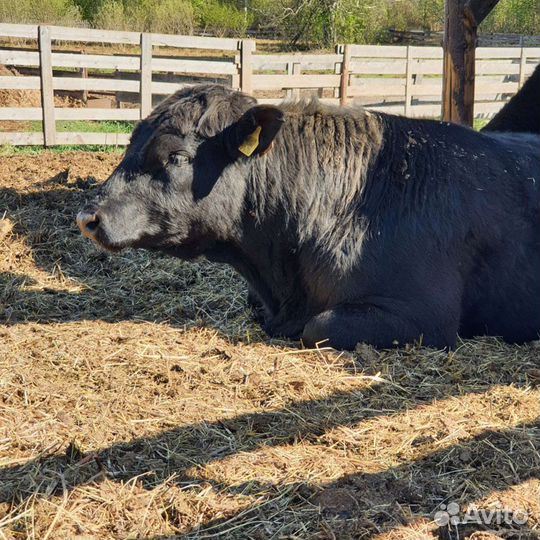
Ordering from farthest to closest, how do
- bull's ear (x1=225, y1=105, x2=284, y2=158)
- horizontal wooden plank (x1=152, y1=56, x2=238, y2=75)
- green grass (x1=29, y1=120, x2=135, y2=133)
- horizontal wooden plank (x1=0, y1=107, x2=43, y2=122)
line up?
green grass (x1=29, y1=120, x2=135, y2=133)
horizontal wooden plank (x1=152, y1=56, x2=238, y2=75)
horizontal wooden plank (x1=0, y1=107, x2=43, y2=122)
bull's ear (x1=225, y1=105, x2=284, y2=158)

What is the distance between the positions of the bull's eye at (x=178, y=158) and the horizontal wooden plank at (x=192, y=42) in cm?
1193

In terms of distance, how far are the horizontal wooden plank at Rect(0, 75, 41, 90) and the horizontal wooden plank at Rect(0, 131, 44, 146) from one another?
2.87 ft

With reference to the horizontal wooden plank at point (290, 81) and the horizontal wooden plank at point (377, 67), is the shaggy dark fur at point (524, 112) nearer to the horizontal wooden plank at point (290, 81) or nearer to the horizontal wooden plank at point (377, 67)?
the horizontal wooden plank at point (290, 81)

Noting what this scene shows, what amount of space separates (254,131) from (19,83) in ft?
36.7

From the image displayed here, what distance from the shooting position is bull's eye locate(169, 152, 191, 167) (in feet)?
17.3

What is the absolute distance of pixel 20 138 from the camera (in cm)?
1496

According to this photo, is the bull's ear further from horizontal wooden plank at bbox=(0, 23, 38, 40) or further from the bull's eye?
horizontal wooden plank at bbox=(0, 23, 38, 40)

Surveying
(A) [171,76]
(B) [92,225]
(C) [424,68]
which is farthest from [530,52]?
(B) [92,225]

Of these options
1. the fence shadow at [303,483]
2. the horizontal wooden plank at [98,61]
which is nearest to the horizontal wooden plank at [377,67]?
the horizontal wooden plank at [98,61]

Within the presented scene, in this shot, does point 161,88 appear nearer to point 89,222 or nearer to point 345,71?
point 345,71

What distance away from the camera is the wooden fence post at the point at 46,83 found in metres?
15.0

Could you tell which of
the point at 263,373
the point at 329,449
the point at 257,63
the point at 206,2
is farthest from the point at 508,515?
the point at 206,2

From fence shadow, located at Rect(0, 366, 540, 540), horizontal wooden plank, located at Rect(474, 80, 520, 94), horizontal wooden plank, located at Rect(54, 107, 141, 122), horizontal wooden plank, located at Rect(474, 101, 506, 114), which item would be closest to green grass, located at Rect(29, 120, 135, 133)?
horizontal wooden plank, located at Rect(54, 107, 141, 122)

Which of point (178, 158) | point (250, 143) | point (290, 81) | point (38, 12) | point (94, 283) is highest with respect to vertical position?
point (38, 12)
